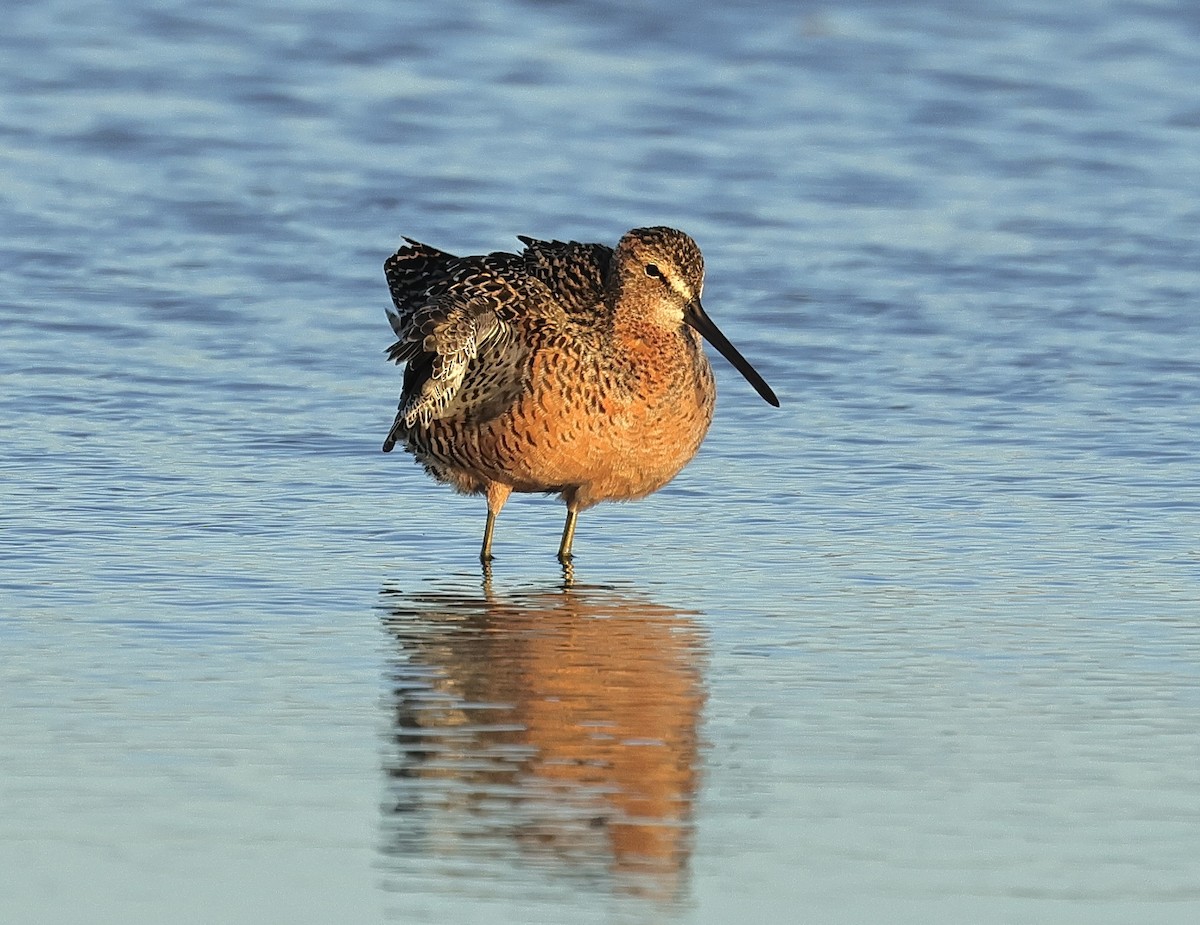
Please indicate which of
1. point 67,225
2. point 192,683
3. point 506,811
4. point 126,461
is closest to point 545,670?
point 192,683

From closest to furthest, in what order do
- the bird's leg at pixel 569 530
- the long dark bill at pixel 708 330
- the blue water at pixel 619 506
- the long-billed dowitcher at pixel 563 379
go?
the blue water at pixel 619 506
the long-billed dowitcher at pixel 563 379
the bird's leg at pixel 569 530
the long dark bill at pixel 708 330

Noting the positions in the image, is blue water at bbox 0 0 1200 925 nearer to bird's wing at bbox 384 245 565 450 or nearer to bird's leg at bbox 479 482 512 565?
bird's leg at bbox 479 482 512 565

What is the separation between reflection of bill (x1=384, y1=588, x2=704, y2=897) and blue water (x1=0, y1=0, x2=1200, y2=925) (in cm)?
2

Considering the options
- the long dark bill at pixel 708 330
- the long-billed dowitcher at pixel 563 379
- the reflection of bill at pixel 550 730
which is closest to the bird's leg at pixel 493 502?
the long-billed dowitcher at pixel 563 379

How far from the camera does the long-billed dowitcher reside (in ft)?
22.4

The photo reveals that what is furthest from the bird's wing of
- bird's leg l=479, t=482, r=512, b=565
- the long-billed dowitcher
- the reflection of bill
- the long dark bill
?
the reflection of bill

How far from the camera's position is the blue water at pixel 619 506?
14.2ft

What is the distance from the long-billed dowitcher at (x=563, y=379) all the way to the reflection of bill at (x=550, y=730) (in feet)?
1.80

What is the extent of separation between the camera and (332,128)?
1321 cm

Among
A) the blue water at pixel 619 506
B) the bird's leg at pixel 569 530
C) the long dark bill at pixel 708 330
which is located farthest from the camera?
the long dark bill at pixel 708 330

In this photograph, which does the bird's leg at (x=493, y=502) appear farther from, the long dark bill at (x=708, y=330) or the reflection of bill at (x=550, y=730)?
the long dark bill at (x=708, y=330)

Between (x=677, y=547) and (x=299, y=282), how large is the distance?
4070mm

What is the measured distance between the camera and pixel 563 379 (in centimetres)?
683

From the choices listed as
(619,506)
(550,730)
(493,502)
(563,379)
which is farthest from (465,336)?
A: (550,730)
